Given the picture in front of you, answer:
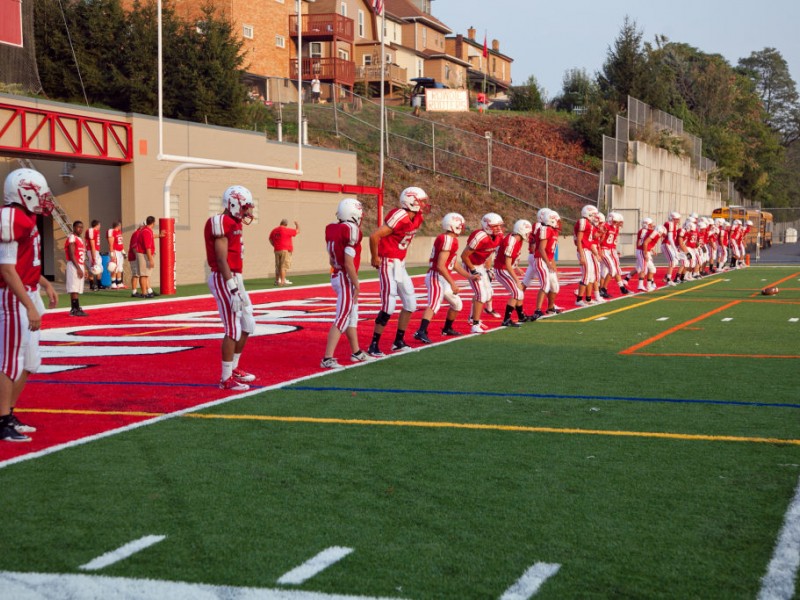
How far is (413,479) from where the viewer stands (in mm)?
5762

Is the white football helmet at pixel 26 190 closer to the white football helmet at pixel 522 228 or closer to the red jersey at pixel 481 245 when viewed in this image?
the red jersey at pixel 481 245

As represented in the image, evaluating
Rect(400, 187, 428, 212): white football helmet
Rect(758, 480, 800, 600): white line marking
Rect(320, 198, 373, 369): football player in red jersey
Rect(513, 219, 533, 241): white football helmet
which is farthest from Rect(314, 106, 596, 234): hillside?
Rect(758, 480, 800, 600): white line marking

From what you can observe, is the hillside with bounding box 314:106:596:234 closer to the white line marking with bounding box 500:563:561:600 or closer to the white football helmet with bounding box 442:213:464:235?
the white football helmet with bounding box 442:213:464:235

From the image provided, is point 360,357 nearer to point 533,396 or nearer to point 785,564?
point 533,396

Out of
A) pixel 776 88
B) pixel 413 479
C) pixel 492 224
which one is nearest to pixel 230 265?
pixel 413 479

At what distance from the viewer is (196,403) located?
329 inches

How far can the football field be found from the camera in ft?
13.9

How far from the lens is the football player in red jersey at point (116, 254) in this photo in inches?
912

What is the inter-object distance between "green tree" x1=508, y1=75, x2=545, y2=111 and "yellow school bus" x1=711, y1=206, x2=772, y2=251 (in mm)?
14485

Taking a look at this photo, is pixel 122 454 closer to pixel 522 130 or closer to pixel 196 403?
pixel 196 403

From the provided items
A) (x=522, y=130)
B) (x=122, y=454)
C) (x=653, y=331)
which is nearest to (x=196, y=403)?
(x=122, y=454)

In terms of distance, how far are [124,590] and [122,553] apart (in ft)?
1.51

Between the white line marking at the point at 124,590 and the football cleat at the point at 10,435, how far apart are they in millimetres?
2844

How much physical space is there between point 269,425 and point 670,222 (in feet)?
65.8
